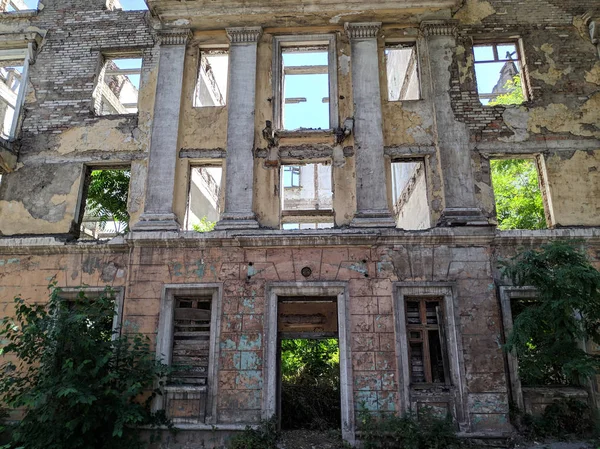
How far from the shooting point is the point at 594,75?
1020 centimetres

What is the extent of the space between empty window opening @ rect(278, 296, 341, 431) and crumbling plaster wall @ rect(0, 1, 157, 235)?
4.01m

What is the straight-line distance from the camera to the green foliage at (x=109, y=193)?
1205cm

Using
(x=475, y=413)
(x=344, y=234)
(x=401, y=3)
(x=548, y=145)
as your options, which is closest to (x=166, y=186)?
(x=344, y=234)

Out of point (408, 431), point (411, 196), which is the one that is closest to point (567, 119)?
point (411, 196)

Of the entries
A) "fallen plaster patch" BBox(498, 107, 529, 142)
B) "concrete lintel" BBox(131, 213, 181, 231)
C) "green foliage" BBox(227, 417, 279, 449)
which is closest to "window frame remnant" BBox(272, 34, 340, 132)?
"concrete lintel" BBox(131, 213, 181, 231)

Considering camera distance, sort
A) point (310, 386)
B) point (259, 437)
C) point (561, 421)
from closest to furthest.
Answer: point (259, 437)
point (561, 421)
point (310, 386)

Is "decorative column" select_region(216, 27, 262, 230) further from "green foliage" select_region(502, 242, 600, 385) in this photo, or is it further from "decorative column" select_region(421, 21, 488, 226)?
"green foliage" select_region(502, 242, 600, 385)

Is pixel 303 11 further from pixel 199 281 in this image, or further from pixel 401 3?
pixel 199 281

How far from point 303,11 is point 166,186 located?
507 centimetres

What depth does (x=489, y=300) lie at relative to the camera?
8711mm

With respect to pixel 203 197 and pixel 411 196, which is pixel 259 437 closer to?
pixel 411 196

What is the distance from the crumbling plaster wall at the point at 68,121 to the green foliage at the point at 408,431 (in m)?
6.25

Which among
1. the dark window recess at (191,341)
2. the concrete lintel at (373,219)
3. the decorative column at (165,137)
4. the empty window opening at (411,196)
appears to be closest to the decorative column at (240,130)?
the decorative column at (165,137)

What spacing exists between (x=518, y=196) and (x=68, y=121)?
11786 millimetres
